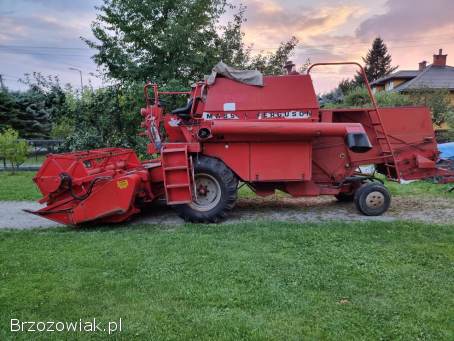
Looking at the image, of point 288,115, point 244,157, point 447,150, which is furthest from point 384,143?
point 447,150

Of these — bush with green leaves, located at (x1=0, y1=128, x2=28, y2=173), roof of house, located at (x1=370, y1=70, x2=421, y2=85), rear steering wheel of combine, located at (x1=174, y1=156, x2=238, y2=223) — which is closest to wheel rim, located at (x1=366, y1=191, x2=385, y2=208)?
rear steering wheel of combine, located at (x1=174, y1=156, x2=238, y2=223)

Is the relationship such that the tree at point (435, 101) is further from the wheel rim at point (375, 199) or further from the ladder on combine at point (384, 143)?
the wheel rim at point (375, 199)

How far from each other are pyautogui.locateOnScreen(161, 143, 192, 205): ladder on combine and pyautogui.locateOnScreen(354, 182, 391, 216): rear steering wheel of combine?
2869 mm

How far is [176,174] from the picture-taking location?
6574 millimetres

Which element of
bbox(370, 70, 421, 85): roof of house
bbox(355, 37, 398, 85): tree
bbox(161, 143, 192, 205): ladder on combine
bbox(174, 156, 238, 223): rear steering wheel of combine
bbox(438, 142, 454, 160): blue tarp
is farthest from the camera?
bbox(355, 37, 398, 85): tree

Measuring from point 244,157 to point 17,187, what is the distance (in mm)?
A: 6974

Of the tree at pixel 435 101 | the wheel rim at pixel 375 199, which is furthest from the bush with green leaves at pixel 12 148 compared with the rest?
the tree at pixel 435 101

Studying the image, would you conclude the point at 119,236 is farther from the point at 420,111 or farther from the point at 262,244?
the point at 420,111

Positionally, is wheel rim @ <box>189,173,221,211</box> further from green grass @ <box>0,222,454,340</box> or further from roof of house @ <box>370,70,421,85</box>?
roof of house @ <box>370,70,421,85</box>

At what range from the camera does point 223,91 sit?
6719 millimetres

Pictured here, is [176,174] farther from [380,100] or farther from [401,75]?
[401,75]

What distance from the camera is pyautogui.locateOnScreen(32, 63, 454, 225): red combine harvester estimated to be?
6227 mm

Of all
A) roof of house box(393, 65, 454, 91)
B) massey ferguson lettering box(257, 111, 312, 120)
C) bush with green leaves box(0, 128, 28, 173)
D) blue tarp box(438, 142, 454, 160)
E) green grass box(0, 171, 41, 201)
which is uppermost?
roof of house box(393, 65, 454, 91)

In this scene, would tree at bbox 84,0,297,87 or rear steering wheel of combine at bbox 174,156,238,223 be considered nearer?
rear steering wheel of combine at bbox 174,156,238,223
